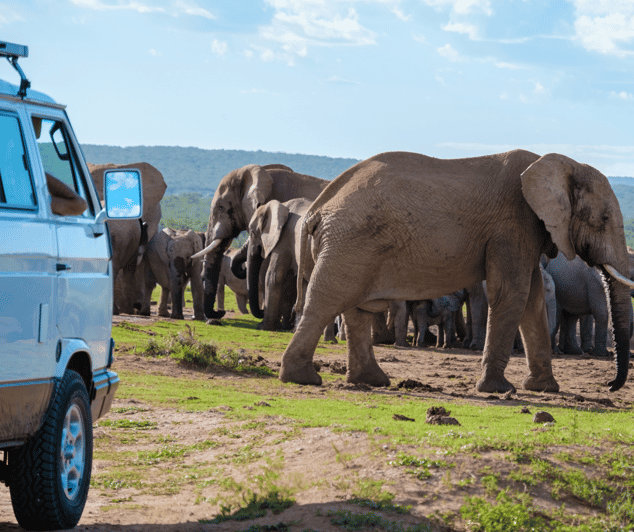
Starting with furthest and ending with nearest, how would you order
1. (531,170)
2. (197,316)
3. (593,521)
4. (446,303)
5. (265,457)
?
(197,316), (446,303), (531,170), (265,457), (593,521)

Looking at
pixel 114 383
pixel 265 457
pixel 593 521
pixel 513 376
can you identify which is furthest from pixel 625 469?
pixel 513 376

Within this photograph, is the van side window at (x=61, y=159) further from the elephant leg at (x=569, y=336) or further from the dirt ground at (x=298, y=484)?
the elephant leg at (x=569, y=336)

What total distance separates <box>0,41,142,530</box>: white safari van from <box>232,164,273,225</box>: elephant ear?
16.0m

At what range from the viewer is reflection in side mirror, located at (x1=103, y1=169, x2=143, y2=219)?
→ 5531 millimetres

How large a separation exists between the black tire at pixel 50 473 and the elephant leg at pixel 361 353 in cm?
745

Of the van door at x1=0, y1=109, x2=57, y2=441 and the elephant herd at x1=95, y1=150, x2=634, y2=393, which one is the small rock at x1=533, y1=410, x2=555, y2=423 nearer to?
the elephant herd at x1=95, y1=150, x2=634, y2=393

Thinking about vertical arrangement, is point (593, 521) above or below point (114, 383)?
below

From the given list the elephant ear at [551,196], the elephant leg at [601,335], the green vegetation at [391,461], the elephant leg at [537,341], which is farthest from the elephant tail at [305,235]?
the elephant leg at [601,335]

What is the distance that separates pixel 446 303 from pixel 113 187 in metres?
15.3

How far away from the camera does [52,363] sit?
485cm

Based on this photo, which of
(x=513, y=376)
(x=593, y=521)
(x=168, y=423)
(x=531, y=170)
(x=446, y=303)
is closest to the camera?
(x=593, y=521)

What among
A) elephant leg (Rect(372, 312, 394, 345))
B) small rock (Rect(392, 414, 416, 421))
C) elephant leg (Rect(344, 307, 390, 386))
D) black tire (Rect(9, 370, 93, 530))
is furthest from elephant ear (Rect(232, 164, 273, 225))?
black tire (Rect(9, 370, 93, 530))

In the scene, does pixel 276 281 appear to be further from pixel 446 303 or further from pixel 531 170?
pixel 531 170

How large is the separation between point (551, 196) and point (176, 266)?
1365 cm
